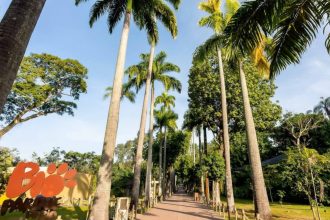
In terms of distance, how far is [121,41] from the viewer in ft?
44.5

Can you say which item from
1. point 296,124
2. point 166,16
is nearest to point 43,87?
point 166,16

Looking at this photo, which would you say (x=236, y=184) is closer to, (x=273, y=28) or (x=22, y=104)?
(x=22, y=104)

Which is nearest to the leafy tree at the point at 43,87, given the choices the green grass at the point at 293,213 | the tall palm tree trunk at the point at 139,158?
the tall palm tree trunk at the point at 139,158

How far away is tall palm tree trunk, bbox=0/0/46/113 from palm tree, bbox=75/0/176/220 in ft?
26.5

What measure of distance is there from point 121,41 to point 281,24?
8.53m

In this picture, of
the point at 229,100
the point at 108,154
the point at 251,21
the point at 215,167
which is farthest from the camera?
the point at 229,100

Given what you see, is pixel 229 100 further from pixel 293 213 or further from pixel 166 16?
pixel 166 16

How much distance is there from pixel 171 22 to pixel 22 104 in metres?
17.8

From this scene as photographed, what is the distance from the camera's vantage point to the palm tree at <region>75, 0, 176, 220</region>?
34.2 ft

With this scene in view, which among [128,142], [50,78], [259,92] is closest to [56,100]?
[50,78]

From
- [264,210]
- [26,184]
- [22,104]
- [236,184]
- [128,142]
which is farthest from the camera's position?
[128,142]

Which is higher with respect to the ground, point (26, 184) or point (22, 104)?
point (22, 104)

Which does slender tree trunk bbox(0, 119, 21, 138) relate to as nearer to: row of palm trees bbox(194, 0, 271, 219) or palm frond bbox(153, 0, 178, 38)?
palm frond bbox(153, 0, 178, 38)

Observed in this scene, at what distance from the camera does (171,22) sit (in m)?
16.9
